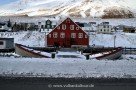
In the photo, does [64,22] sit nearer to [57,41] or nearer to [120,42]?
[57,41]

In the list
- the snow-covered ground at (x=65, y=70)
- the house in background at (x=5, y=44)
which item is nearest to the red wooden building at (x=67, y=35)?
the house in background at (x=5, y=44)

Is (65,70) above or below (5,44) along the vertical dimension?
below

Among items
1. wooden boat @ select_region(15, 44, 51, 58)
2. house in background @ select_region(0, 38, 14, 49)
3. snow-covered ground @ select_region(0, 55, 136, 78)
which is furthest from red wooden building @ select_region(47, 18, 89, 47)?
snow-covered ground @ select_region(0, 55, 136, 78)

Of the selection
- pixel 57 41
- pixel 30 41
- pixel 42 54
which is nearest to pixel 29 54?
pixel 42 54

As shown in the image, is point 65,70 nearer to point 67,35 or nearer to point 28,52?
point 28,52

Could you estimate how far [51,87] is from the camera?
18.5 meters

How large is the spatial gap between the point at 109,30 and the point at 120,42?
2720cm

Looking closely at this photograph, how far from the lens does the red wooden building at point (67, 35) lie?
7994 centimetres

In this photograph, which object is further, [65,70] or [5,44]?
[5,44]

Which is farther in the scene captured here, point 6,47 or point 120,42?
point 120,42

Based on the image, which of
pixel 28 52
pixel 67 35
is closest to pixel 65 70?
pixel 28 52

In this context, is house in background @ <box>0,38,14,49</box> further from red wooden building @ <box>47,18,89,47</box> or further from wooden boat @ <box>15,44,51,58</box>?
red wooden building @ <box>47,18,89,47</box>

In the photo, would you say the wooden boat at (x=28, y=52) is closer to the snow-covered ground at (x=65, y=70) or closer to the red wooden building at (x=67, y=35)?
the snow-covered ground at (x=65, y=70)

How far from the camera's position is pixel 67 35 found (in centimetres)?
8144
